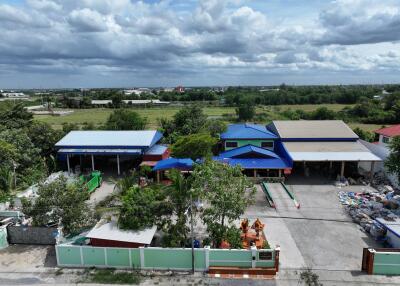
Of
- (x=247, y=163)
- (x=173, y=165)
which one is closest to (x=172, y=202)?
(x=173, y=165)

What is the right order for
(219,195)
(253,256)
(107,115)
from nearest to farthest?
1. (253,256)
2. (219,195)
3. (107,115)

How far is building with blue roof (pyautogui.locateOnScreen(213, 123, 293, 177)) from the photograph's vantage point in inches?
1062

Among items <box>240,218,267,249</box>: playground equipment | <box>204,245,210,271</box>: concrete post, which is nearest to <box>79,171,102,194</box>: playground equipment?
<box>240,218,267,249</box>: playground equipment

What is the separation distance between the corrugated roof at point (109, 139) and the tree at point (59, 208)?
11.9 m

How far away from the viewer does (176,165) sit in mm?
26188

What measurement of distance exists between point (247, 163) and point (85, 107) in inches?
3487

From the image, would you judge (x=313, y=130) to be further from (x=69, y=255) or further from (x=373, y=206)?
(x=69, y=255)

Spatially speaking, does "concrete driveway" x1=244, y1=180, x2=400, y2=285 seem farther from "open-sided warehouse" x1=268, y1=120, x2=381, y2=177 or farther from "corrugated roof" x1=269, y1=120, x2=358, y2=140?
"corrugated roof" x1=269, y1=120, x2=358, y2=140

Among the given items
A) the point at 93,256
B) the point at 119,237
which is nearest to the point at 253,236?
the point at 119,237

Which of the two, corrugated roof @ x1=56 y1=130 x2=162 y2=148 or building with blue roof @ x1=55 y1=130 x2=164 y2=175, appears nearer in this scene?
building with blue roof @ x1=55 y1=130 x2=164 y2=175

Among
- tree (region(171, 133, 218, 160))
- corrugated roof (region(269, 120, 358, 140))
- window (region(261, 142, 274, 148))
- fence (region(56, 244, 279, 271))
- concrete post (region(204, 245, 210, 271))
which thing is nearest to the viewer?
concrete post (region(204, 245, 210, 271))

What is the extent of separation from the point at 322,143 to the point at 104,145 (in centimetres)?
2001

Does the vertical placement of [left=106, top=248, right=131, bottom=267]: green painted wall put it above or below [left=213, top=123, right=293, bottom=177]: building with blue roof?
below

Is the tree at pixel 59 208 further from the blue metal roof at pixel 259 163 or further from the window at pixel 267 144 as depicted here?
the window at pixel 267 144
